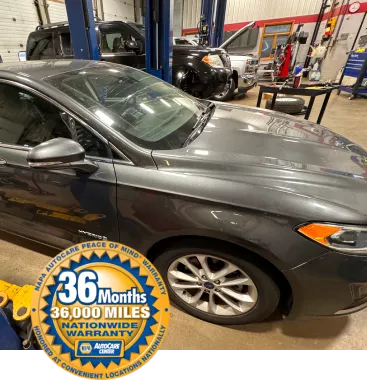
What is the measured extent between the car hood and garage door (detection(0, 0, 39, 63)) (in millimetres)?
9108

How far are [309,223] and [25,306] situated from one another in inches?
53.7

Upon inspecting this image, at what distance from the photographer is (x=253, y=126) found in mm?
1588

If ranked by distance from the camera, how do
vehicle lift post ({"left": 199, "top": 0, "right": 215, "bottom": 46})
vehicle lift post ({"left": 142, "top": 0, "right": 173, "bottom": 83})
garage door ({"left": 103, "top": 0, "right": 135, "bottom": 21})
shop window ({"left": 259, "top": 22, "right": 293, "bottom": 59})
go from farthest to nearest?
shop window ({"left": 259, "top": 22, "right": 293, "bottom": 59}) → garage door ({"left": 103, "top": 0, "right": 135, "bottom": 21}) → vehicle lift post ({"left": 199, "top": 0, "right": 215, "bottom": 46}) → vehicle lift post ({"left": 142, "top": 0, "right": 173, "bottom": 83})

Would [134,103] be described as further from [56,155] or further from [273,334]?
[273,334]

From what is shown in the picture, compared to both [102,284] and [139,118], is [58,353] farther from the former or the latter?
[139,118]

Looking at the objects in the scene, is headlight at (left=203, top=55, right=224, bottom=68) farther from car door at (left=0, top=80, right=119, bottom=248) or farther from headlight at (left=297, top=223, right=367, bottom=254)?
headlight at (left=297, top=223, right=367, bottom=254)

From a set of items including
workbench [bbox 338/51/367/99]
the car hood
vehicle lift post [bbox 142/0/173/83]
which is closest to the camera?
the car hood

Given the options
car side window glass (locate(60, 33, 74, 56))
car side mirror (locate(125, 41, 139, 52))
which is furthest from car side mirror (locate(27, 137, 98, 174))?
car side window glass (locate(60, 33, 74, 56))

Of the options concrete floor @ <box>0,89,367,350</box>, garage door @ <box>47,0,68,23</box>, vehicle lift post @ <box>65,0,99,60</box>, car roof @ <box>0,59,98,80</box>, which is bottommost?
concrete floor @ <box>0,89,367,350</box>

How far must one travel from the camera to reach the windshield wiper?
4.35 ft

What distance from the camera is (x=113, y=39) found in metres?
4.92

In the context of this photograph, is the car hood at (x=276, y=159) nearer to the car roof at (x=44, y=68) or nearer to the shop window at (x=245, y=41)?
the car roof at (x=44, y=68)

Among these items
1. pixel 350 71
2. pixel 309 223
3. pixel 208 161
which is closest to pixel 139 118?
pixel 208 161

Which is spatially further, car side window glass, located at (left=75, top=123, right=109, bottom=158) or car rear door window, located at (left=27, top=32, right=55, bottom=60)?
car rear door window, located at (left=27, top=32, right=55, bottom=60)
